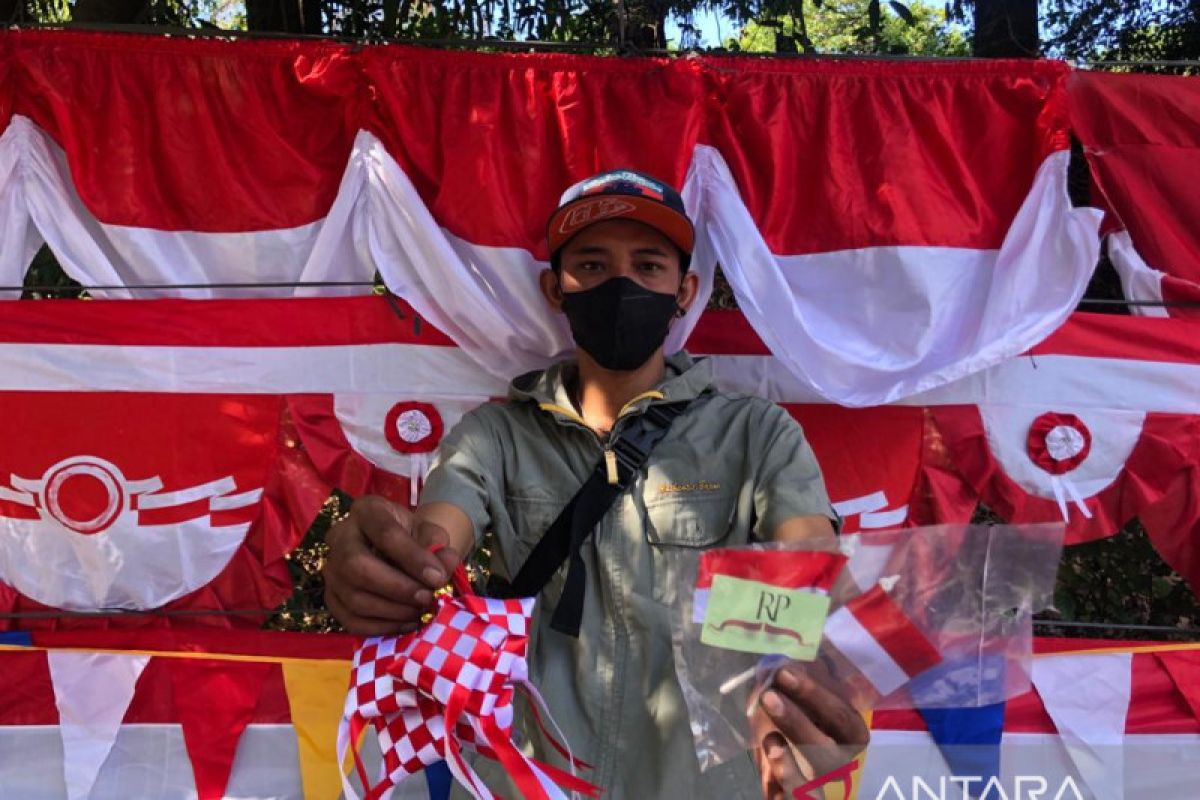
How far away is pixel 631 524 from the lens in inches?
87.3

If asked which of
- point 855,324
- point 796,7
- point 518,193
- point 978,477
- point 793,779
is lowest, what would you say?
point 793,779

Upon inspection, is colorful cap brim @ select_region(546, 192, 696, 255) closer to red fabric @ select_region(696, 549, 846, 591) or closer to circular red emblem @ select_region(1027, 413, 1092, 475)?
red fabric @ select_region(696, 549, 846, 591)

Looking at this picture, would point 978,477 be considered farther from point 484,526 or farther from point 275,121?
point 275,121

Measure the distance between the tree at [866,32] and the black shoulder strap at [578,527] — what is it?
1.54 meters

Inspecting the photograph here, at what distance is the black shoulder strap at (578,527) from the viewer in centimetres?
213

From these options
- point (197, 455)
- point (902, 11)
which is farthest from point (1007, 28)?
point (197, 455)

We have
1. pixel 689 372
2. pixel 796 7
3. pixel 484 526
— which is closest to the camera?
pixel 484 526

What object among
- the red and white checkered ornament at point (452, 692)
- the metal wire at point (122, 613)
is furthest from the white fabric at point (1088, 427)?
the metal wire at point (122, 613)

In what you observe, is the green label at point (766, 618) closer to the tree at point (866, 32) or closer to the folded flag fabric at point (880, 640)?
the folded flag fabric at point (880, 640)

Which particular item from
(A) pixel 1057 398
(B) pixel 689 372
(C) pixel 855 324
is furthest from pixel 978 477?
(B) pixel 689 372

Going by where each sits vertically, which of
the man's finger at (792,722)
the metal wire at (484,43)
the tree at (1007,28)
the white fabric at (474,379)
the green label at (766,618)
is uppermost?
the tree at (1007,28)

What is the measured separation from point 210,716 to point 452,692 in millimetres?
1475

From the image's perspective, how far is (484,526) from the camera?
2.16 meters

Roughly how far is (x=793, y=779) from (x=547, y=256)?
1598 mm
